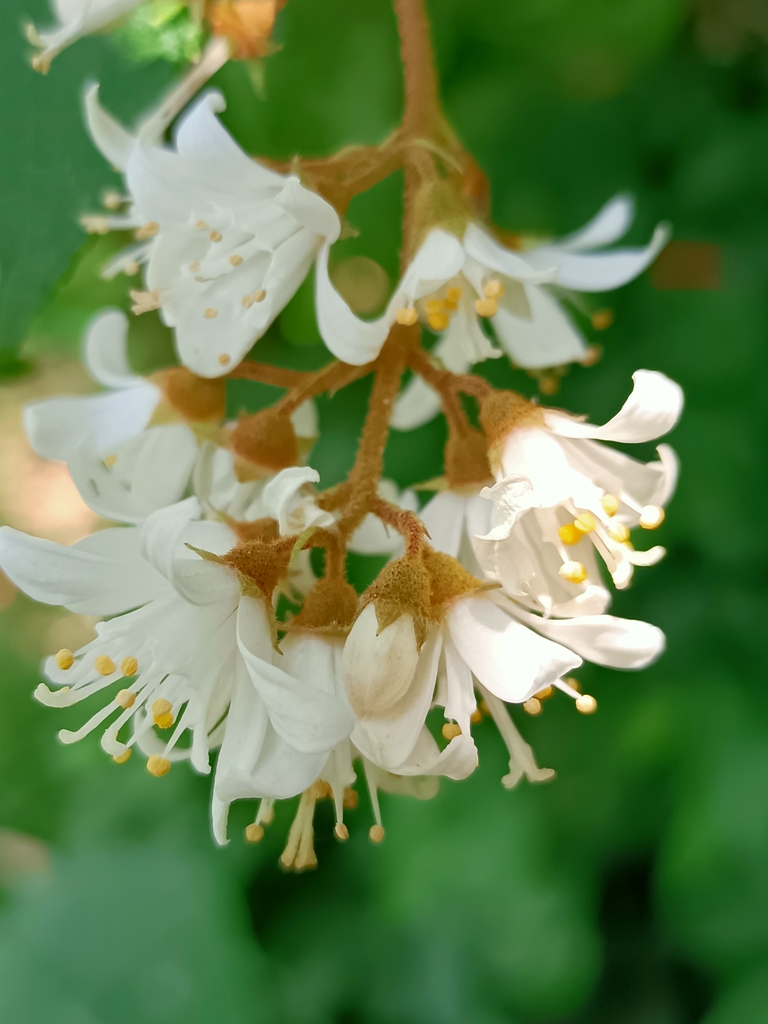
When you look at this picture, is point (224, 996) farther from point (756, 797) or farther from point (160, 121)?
point (160, 121)

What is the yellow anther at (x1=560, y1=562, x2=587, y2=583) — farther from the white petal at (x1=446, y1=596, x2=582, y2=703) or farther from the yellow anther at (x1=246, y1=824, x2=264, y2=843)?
the yellow anther at (x1=246, y1=824, x2=264, y2=843)

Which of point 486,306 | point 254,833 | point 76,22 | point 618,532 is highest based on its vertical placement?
point 76,22

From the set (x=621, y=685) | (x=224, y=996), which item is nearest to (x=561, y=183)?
(x=621, y=685)

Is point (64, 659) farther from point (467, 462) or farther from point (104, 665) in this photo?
point (467, 462)

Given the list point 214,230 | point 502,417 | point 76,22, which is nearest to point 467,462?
point 502,417

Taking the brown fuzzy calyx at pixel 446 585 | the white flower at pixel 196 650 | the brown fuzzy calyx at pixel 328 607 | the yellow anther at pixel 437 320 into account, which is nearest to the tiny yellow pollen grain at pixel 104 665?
the white flower at pixel 196 650

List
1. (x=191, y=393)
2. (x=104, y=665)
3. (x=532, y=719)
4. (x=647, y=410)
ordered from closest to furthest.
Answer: (x=647, y=410) → (x=104, y=665) → (x=191, y=393) → (x=532, y=719)

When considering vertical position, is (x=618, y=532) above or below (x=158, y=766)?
above

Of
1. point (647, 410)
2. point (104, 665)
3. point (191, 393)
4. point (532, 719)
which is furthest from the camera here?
point (532, 719)
